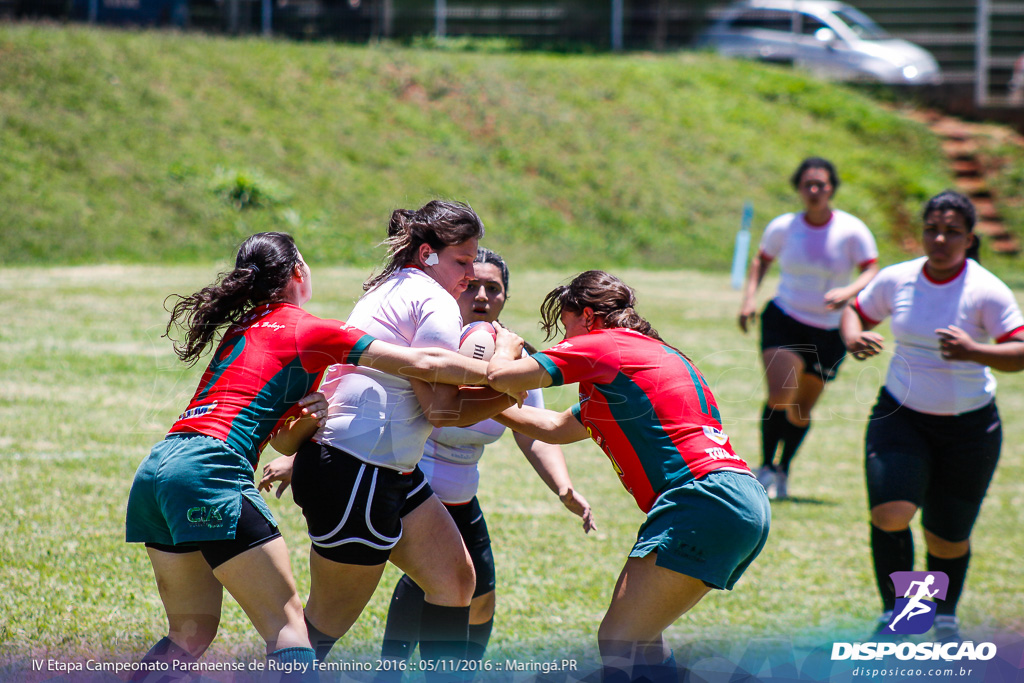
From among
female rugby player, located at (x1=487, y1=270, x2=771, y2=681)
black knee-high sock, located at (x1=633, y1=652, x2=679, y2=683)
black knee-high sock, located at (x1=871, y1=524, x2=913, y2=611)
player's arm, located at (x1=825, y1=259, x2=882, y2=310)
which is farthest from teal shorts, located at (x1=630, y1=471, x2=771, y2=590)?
player's arm, located at (x1=825, y1=259, x2=882, y2=310)

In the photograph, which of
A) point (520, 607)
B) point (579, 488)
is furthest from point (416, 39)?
point (520, 607)

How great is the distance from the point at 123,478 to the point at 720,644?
14.4 feet

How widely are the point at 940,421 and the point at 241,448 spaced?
137 inches

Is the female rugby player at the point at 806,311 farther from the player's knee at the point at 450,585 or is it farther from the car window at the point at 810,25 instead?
the car window at the point at 810,25

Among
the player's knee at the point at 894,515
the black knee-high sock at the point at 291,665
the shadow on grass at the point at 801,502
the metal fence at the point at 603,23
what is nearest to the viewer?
the black knee-high sock at the point at 291,665

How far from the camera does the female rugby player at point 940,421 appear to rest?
4773 millimetres

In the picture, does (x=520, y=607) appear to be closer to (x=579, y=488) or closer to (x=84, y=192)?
(x=579, y=488)

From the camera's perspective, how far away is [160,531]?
3.21 meters

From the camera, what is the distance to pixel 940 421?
16.0 ft

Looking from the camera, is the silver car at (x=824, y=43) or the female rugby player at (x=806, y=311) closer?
the female rugby player at (x=806, y=311)

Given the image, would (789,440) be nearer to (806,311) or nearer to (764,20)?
(806,311)

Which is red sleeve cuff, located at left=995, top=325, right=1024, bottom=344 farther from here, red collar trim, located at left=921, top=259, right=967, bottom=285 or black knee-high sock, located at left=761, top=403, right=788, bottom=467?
black knee-high sock, located at left=761, top=403, right=788, bottom=467

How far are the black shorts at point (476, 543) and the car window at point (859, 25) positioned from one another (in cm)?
2977

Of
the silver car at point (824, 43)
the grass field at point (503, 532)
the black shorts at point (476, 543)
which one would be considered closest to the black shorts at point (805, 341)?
the grass field at point (503, 532)
